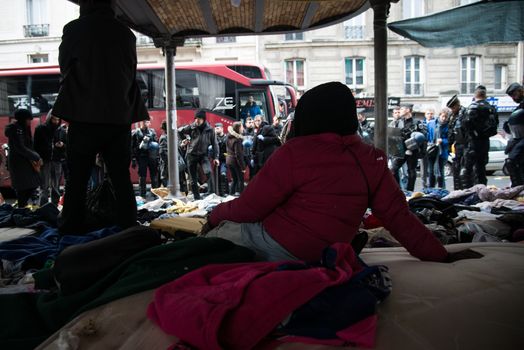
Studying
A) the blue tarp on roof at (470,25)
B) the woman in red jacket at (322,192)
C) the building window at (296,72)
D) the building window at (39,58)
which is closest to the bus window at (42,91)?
the blue tarp on roof at (470,25)

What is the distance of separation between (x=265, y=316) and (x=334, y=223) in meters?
0.78

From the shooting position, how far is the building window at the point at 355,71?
30.8 meters

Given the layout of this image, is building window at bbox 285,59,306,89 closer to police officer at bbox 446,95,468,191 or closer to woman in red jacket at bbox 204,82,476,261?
police officer at bbox 446,95,468,191

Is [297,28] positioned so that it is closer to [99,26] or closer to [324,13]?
[324,13]

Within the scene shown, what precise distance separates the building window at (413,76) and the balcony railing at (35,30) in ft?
75.8

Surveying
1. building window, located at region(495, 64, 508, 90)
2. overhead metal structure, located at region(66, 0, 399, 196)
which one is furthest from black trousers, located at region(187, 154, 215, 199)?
building window, located at region(495, 64, 508, 90)

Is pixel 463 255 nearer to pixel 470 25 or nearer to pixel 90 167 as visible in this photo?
pixel 90 167

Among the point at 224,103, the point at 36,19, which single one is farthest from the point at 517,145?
the point at 36,19

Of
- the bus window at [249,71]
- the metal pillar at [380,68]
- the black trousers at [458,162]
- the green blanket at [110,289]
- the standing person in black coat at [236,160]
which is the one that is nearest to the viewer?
the green blanket at [110,289]

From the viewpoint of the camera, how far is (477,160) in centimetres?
846

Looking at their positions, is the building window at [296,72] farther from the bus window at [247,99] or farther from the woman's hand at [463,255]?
the woman's hand at [463,255]

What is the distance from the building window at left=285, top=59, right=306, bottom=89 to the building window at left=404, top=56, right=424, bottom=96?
6.70 metres

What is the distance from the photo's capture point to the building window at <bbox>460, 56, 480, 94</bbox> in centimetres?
3064

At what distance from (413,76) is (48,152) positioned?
2612 centimetres
